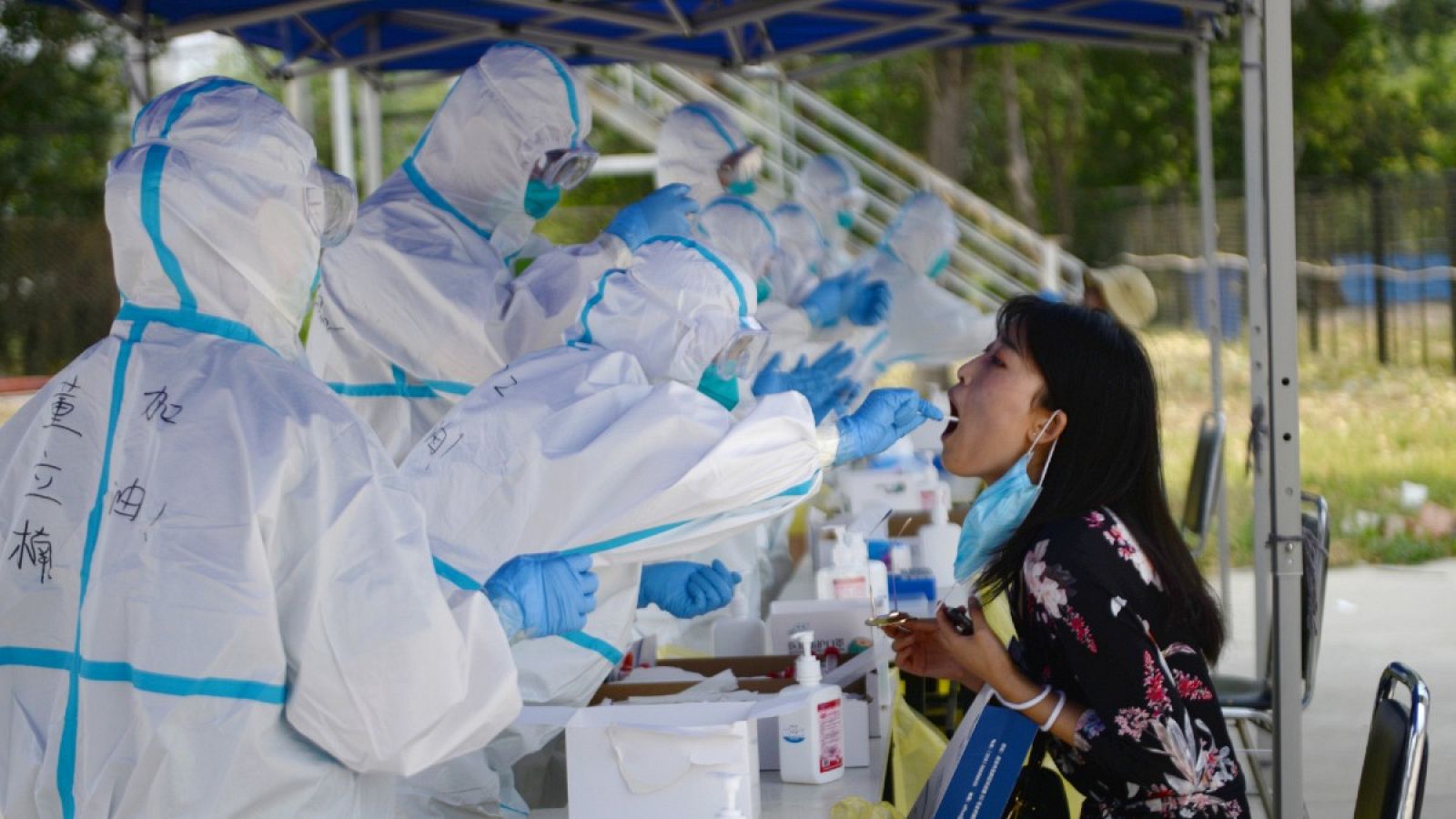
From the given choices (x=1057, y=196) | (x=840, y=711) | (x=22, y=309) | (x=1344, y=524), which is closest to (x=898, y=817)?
(x=840, y=711)

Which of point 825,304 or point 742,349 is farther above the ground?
point 825,304

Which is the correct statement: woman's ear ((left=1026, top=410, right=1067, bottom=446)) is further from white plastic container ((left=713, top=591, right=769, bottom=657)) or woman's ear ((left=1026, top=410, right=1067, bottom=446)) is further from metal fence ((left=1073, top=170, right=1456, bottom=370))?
metal fence ((left=1073, top=170, right=1456, bottom=370))

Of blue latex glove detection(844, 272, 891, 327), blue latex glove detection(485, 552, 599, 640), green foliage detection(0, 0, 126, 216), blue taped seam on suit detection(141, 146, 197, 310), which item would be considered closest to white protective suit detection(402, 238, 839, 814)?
blue latex glove detection(485, 552, 599, 640)

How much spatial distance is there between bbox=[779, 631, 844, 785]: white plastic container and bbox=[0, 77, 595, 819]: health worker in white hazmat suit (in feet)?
2.15

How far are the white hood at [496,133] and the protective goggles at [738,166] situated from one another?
69.9 inches

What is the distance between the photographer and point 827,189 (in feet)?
27.6

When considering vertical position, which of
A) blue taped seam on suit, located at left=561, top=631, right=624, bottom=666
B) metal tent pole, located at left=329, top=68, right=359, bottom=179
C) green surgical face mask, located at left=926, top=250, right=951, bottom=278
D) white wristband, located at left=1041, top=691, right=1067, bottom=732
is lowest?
white wristband, located at left=1041, top=691, right=1067, bottom=732

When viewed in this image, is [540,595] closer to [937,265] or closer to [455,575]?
[455,575]

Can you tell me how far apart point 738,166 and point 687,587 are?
323 centimetres

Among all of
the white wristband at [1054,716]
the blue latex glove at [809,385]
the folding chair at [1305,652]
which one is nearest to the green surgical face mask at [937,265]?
the blue latex glove at [809,385]

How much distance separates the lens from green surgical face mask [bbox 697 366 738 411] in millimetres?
2949

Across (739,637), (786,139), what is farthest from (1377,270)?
(739,637)

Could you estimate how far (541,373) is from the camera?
263 centimetres

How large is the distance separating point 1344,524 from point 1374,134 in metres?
12.1
